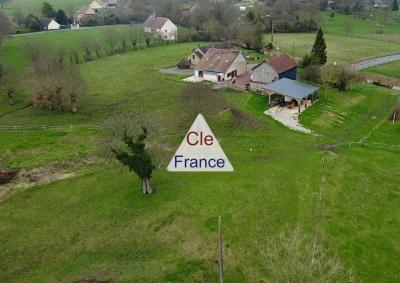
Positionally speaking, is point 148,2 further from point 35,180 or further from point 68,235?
point 68,235

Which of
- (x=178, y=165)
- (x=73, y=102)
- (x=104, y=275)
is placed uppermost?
(x=178, y=165)

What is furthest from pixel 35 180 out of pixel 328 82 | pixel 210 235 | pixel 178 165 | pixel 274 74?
pixel 328 82

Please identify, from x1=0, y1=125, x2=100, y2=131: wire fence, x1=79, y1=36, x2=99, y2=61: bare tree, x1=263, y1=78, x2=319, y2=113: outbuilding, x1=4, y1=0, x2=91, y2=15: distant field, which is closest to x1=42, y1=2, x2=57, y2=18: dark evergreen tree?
x1=4, y1=0, x2=91, y2=15: distant field

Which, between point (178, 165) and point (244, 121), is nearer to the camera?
point (178, 165)

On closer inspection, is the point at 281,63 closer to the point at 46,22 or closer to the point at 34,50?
the point at 34,50

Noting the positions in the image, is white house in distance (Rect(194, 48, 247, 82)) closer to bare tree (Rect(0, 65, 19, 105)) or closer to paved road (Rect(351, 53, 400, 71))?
paved road (Rect(351, 53, 400, 71))

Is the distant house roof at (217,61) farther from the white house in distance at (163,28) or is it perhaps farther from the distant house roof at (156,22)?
the distant house roof at (156,22)

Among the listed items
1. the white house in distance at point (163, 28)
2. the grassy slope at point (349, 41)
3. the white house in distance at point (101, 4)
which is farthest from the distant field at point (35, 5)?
the grassy slope at point (349, 41)
